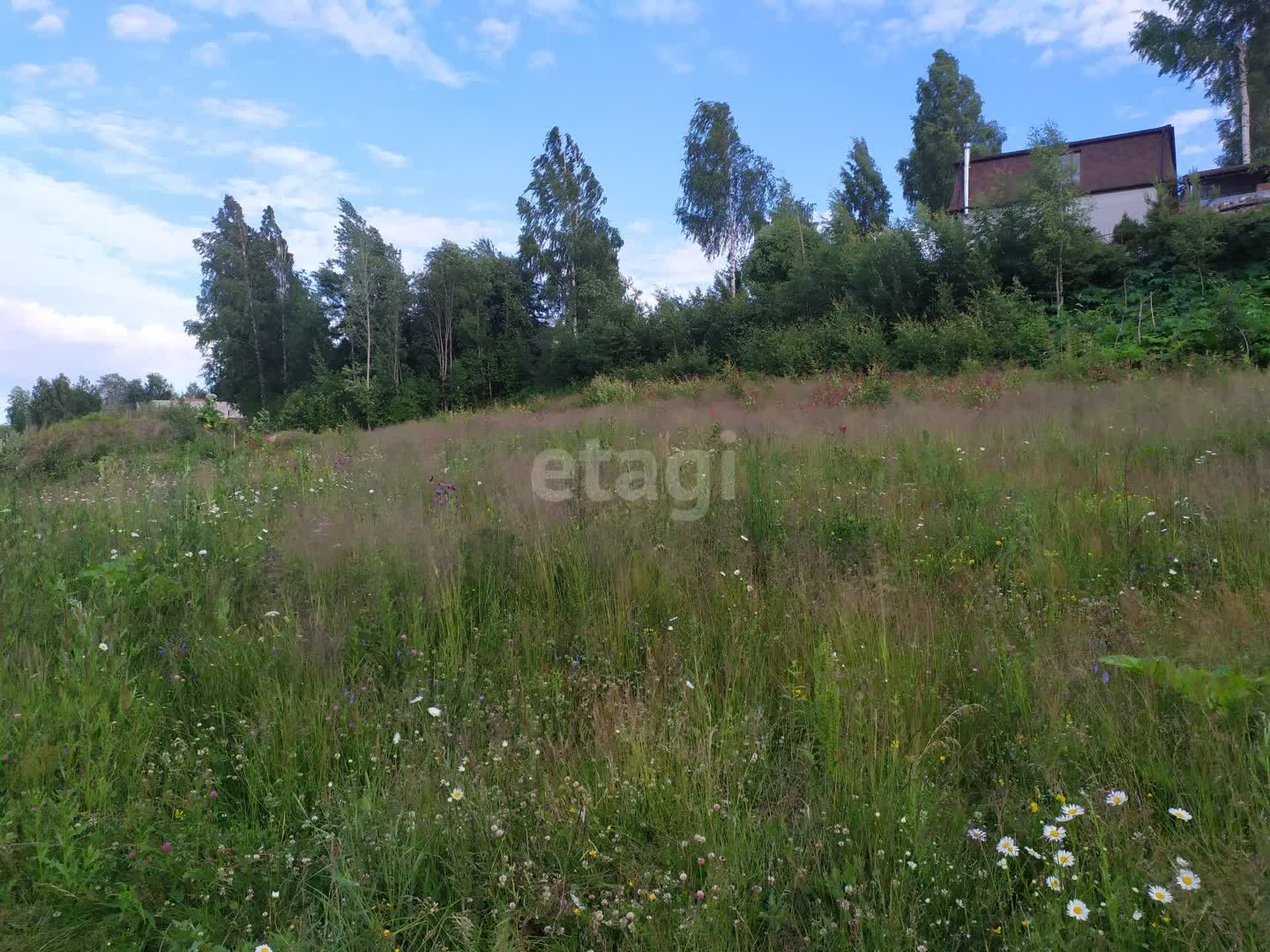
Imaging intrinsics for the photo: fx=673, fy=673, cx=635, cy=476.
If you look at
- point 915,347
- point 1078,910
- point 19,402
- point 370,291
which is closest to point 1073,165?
point 915,347

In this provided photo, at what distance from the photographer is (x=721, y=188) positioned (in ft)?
108

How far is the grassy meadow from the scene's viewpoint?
5.43 feet

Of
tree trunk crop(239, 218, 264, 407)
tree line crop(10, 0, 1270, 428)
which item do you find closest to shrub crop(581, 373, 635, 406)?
tree line crop(10, 0, 1270, 428)

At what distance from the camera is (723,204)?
33.4 meters

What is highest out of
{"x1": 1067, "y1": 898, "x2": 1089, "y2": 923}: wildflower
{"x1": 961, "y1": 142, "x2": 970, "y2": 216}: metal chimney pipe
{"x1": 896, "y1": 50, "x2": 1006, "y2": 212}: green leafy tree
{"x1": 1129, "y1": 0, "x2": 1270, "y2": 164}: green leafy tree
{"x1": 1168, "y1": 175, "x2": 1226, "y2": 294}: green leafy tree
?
{"x1": 896, "y1": 50, "x2": 1006, "y2": 212}: green leafy tree

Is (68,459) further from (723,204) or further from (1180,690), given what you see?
(723,204)

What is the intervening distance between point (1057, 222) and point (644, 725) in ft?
63.0

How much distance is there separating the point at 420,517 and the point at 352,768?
2.06 m

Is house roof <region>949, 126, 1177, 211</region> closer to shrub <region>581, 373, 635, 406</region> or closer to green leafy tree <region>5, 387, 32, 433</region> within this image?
shrub <region>581, 373, 635, 406</region>

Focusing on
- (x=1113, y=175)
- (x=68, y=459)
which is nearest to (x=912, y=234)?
(x=1113, y=175)

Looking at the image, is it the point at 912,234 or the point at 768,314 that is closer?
the point at 912,234

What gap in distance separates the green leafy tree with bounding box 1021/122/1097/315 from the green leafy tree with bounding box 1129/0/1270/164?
9.02 m

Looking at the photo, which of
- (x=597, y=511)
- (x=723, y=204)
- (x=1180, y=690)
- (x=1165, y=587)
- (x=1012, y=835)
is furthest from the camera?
(x=723, y=204)

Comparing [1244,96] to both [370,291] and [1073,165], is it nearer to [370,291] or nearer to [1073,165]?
[1073,165]
